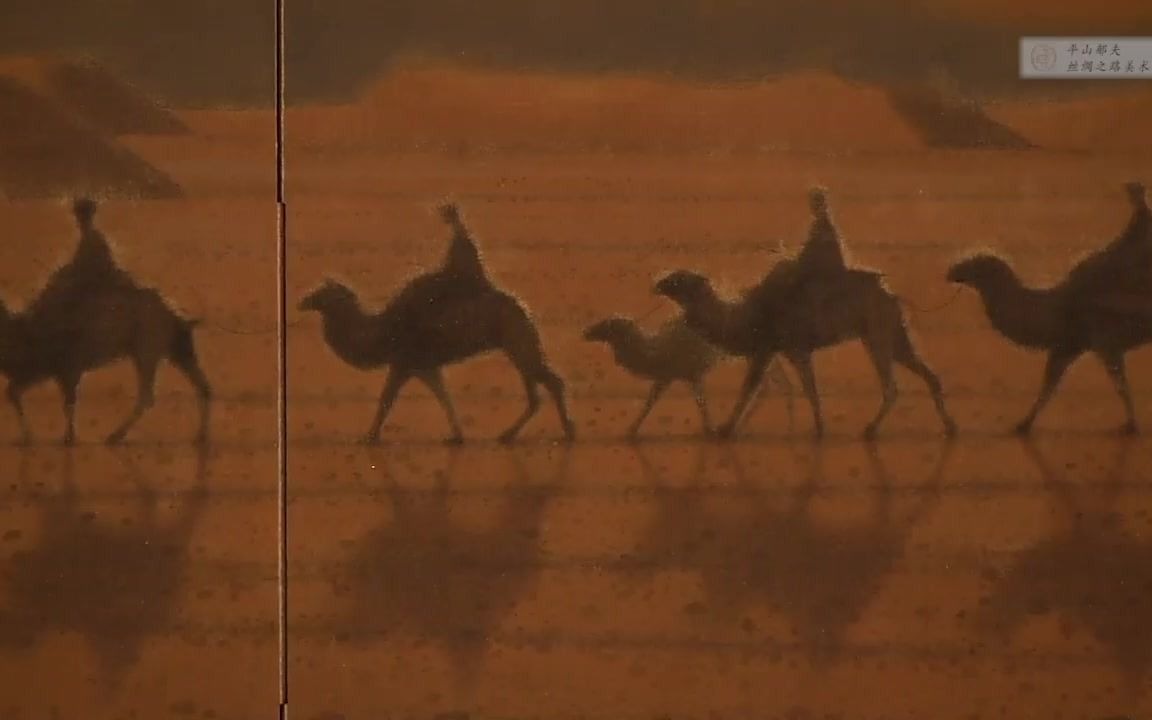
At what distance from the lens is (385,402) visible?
1076mm

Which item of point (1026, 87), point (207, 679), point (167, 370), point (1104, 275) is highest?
point (1026, 87)

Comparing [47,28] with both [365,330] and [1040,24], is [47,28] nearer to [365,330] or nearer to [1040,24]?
[365,330]

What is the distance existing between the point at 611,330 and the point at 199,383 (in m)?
0.48

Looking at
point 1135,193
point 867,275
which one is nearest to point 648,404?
point 867,275

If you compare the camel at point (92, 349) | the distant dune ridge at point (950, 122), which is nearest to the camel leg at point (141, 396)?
Answer: the camel at point (92, 349)

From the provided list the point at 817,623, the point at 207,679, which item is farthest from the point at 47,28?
the point at 817,623

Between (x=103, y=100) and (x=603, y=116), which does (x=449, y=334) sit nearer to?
(x=603, y=116)

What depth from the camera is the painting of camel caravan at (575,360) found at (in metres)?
1.07

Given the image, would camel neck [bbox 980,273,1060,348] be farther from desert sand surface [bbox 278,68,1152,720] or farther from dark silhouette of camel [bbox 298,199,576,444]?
dark silhouette of camel [bbox 298,199,576,444]

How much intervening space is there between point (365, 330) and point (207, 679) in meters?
0.44

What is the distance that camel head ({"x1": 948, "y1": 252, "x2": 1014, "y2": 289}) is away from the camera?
3.55 feet

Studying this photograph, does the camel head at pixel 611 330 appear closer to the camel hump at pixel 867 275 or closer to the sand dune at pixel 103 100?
the camel hump at pixel 867 275

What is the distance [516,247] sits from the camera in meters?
1.08

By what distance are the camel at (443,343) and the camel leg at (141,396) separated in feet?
0.71
